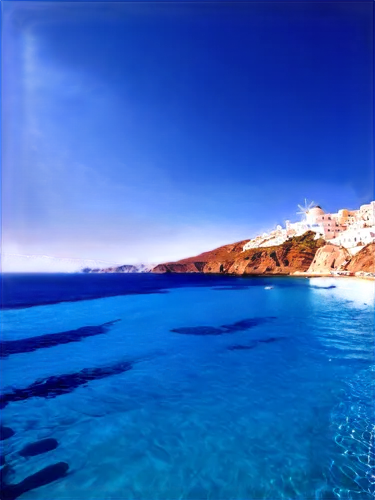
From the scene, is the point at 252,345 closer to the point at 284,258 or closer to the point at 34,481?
the point at 34,481

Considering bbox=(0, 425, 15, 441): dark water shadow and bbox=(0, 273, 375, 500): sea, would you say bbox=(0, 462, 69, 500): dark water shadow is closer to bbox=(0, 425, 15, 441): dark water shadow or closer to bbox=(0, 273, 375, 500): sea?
bbox=(0, 273, 375, 500): sea

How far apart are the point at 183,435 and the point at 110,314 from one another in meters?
25.7

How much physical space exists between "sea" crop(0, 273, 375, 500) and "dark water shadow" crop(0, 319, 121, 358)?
288 mm

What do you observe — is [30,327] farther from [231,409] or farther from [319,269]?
[319,269]

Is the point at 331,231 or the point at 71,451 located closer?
the point at 71,451

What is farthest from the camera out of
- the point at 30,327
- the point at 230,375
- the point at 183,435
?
the point at 30,327

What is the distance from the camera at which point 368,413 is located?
28.2 ft

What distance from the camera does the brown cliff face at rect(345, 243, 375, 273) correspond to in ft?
217

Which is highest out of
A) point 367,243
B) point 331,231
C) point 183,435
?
point 331,231

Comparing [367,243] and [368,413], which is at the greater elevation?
[367,243]

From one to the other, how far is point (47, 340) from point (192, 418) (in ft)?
51.6

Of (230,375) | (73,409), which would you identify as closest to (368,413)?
(230,375)

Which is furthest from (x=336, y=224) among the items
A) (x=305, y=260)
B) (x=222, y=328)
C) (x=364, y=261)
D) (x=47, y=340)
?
(x=47, y=340)

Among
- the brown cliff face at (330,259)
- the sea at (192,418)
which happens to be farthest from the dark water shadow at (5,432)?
the brown cliff face at (330,259)
